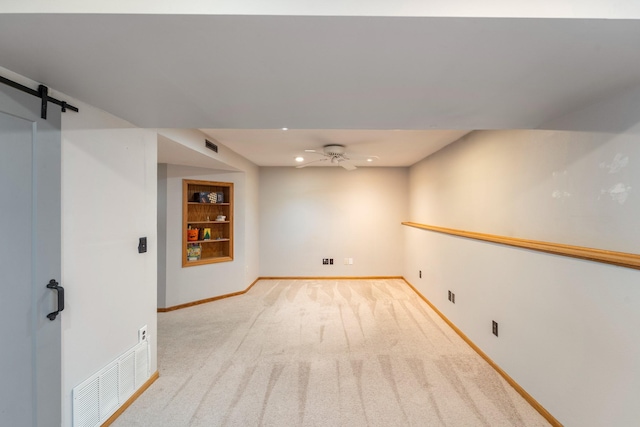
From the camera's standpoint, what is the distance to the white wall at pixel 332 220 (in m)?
5.46

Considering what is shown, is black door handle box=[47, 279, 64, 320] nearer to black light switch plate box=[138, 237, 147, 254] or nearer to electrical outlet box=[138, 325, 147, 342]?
black light switch plate box=[138, 237, 147, 254]

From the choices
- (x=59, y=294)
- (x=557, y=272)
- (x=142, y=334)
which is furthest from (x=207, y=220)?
(x=557, y=272)

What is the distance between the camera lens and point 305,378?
2277 mm

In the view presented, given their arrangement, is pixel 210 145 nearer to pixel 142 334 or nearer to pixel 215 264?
pixel 215 264

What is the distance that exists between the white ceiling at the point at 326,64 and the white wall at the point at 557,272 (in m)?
0.44

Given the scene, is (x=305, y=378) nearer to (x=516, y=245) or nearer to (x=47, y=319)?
(x=47, y=319)

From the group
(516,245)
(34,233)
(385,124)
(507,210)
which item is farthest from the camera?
(507,210)

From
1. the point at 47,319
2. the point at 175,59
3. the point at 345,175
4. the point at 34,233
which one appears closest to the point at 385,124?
the point at 175,59

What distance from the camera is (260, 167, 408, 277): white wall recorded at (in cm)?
546

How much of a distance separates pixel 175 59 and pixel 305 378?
2.42 m

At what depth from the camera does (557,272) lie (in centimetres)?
177

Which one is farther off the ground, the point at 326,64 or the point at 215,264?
the point at 326,64

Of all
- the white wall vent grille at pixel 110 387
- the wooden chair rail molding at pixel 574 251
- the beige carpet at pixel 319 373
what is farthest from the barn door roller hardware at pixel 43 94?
the wooden chair rail molding at pixel 574 251

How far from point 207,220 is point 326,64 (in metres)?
3.85
